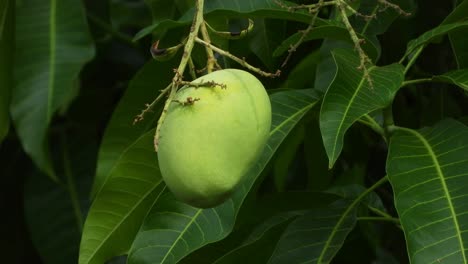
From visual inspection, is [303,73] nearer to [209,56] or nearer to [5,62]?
[5,62]

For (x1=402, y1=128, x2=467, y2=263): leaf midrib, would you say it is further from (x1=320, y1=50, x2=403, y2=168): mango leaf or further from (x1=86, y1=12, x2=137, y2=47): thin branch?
(x1=86, y1=12, x2=137, y2=47): thin branch

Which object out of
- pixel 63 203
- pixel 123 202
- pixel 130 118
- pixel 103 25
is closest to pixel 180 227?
pixel 123 202

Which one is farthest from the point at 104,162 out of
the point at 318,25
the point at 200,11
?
the point at 200,11

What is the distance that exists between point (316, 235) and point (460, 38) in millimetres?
310

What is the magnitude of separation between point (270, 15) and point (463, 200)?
12.8 inches

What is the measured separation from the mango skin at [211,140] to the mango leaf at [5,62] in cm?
58

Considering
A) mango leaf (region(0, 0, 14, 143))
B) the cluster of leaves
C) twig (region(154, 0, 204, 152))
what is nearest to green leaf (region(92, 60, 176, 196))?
the cluster of leaves

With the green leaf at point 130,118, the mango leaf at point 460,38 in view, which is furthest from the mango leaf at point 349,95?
the green leaf at point 130,118

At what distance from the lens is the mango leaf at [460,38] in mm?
1142

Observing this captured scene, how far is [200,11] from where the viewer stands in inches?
31.7

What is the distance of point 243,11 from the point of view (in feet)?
3.63

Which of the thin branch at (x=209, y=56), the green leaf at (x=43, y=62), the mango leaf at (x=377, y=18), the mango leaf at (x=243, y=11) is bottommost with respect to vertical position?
the green leaf at (x=43, y=62)

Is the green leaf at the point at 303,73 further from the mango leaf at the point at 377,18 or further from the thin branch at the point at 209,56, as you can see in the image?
the thin branch at the point at 209,56

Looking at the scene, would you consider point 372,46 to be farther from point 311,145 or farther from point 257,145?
point 257,145
